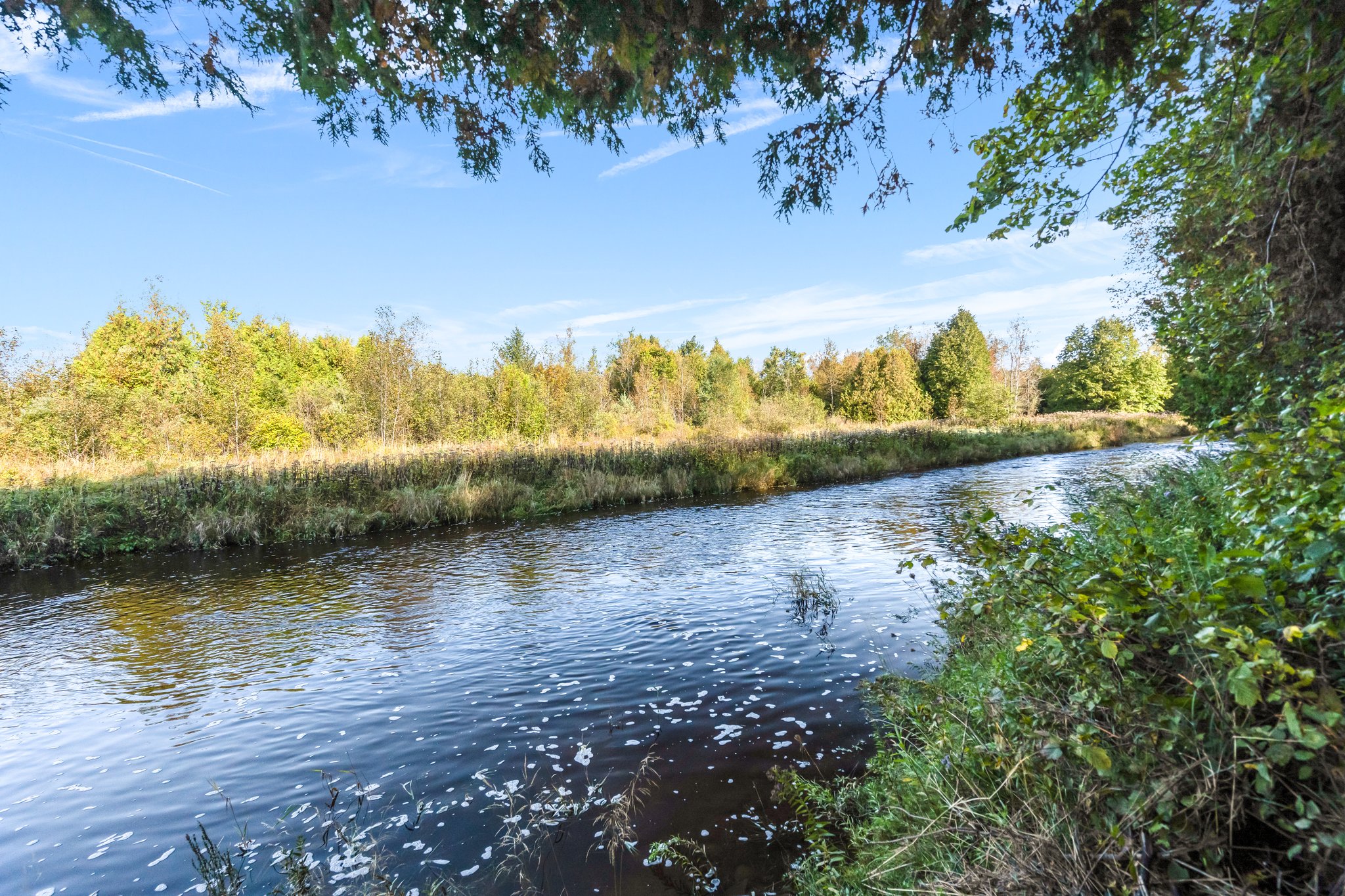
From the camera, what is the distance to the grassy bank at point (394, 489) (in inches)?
464

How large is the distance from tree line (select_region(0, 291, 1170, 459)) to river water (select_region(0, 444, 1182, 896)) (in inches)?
593

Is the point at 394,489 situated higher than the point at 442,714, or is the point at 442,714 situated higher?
the point at 394,489

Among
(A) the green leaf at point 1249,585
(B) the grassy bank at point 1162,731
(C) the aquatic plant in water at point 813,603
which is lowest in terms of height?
(C) the aquatic plant in water at point 813,603

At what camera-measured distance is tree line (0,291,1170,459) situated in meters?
21.3

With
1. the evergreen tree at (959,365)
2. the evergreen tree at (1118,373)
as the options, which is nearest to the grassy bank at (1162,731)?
the evergreen tree at (959,365)

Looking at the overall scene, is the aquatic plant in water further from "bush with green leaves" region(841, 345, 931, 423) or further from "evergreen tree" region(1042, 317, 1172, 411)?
"evergreen tree" region(1042, 317, 1172, 411)

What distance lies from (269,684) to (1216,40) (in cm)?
878

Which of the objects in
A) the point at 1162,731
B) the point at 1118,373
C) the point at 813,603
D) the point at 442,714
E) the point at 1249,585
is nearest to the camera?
the point at 1249,585

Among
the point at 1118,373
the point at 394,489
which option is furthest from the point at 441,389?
the point at 1118,373

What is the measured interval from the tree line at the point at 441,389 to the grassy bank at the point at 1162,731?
18827 millimetres

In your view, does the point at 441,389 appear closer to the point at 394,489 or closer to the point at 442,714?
the point at 394,489

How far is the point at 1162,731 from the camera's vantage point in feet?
5.87

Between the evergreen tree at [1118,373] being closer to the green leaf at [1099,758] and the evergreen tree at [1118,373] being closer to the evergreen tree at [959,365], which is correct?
the evergreen tree at [959,365]

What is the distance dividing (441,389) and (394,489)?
16.9 metres
